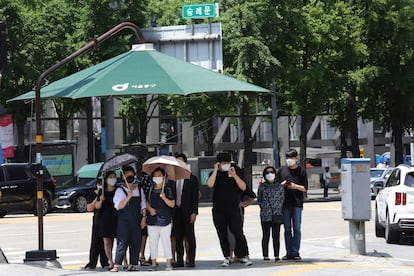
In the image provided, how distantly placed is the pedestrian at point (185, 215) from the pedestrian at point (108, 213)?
99cm

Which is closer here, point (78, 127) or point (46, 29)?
point (46, 29)

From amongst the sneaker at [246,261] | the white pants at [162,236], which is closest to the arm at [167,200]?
the white pants at [162,236]

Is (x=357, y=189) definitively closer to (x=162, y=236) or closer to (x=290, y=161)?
(x=290, y=161)

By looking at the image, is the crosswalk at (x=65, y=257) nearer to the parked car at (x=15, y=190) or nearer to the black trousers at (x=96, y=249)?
the black trousers at (x=96, y=249)

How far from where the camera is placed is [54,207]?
134 feet

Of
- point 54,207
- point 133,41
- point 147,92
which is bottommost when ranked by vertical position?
point 54,207

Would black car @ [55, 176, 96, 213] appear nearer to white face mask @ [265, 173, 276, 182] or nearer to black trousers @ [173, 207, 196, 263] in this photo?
white face mask @ [265, 173, 276, 182]

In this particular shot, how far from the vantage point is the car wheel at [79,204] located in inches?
1628

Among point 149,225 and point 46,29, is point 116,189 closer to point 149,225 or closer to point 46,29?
point 149,225

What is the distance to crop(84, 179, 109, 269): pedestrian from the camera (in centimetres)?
1618

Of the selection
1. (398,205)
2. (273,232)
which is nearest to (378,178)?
(398,205)

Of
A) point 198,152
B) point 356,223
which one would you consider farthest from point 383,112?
point 356,223

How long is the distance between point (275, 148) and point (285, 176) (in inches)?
1336

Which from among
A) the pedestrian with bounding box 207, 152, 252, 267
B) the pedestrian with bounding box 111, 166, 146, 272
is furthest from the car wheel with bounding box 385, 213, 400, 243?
the pedestrian with bounding box 111, 166, 146, 272
